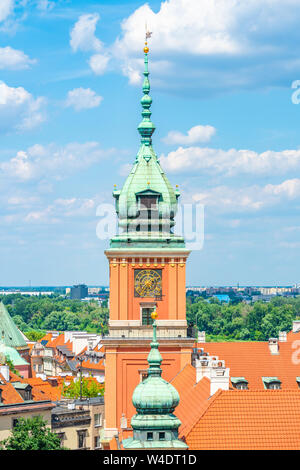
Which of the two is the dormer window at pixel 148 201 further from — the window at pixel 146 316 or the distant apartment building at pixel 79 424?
the distant apartment building at pixel 79 424

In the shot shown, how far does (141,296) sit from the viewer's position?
222ft

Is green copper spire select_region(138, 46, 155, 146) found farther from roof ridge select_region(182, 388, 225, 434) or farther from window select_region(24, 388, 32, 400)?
window select_region(24, 388, 32, 400)

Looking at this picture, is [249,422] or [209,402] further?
[209,402]

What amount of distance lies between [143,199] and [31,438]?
2208 cm

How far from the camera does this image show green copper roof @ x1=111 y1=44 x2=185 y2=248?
2667 inches

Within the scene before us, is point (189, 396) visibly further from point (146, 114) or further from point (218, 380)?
point (146, 114)

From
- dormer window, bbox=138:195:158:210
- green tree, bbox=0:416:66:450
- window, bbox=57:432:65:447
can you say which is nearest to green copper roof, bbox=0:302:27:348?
window, bbox=57:432:65:447

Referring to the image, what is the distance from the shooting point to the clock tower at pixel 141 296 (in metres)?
66.9

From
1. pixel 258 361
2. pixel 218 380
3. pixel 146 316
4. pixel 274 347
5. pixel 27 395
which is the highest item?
pixel 146 316

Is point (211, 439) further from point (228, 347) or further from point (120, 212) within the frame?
point (228, 347)

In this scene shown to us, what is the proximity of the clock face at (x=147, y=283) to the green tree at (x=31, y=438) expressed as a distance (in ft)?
56.3

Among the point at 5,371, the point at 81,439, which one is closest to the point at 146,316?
the point at 81,439

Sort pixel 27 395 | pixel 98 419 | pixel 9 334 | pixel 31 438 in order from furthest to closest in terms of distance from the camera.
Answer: pixel 9 334 < pixel 27 395 < pixel 98 419 < pixel 31 438
